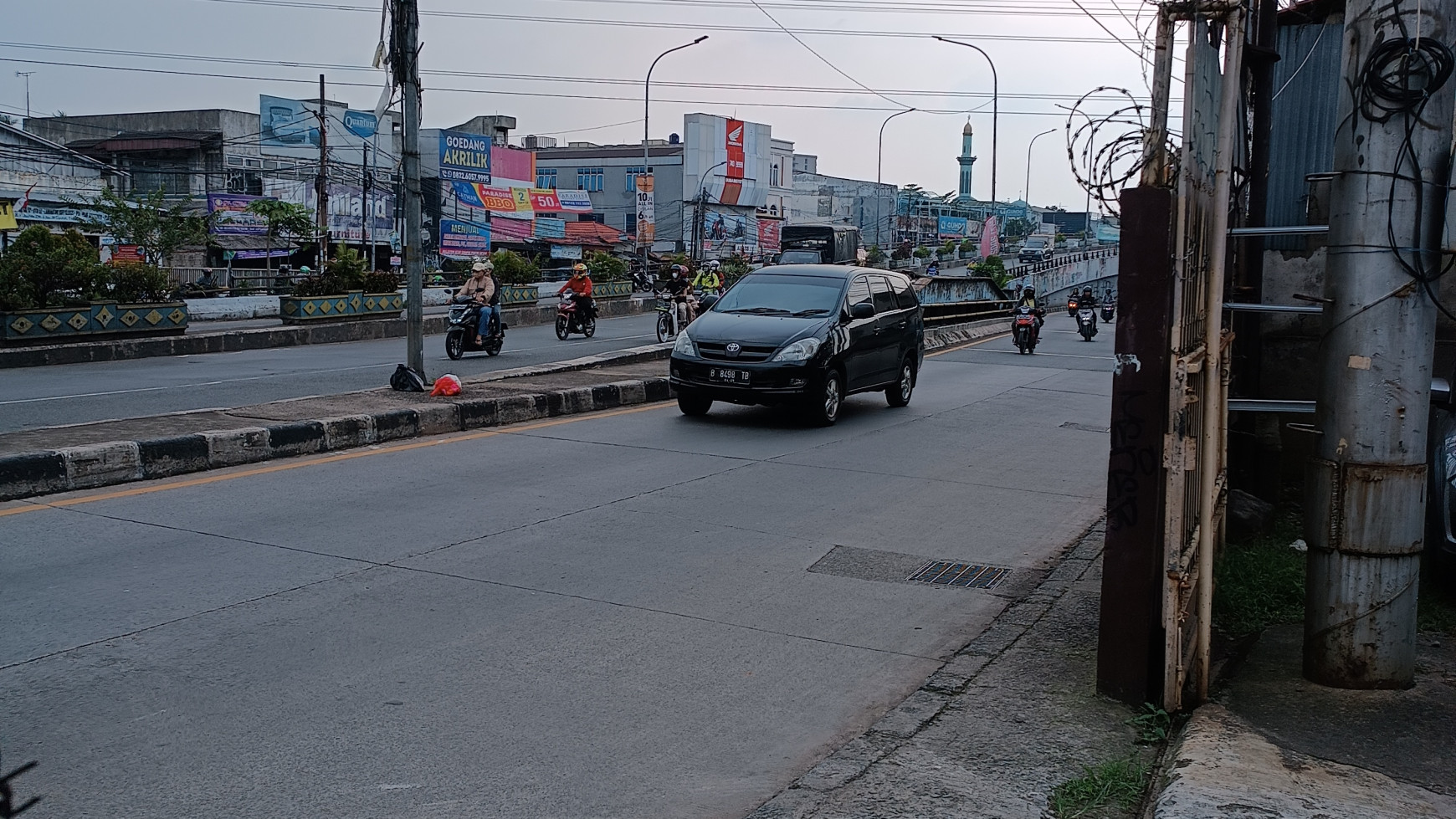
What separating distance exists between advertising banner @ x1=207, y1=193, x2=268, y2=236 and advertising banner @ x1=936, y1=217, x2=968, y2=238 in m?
73.1

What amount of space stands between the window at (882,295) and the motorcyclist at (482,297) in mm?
8548

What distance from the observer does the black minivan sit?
12.6 m

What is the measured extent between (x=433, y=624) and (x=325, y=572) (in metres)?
1.14

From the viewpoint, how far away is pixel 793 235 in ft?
177

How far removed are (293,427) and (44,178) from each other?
3859 cm

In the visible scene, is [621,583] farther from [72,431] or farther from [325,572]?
[72,431]

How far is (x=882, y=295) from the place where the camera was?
1479 centimetres

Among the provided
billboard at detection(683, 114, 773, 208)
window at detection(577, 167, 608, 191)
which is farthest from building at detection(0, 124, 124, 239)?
billboard at detection(683, 114, 773, 208)

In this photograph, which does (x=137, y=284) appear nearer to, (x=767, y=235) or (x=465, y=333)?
(x=465, y=333)

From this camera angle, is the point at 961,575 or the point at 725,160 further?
the point at 725,160

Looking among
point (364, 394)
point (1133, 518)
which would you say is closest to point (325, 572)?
point (1133, 518)

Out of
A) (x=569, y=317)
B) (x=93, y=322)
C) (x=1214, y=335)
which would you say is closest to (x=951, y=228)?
(x=569, y=317)

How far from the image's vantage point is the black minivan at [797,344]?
A: 495 inches

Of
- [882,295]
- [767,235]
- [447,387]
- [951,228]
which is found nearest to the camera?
[447,387]
